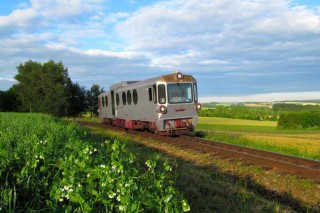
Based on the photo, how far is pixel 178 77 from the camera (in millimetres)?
18234

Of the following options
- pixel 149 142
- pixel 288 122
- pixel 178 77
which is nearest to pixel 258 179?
pixel 149 142

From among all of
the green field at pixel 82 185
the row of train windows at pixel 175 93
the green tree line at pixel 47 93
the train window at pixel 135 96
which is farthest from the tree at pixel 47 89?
the green field at pixel 82 185

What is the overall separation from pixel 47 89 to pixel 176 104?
46873 millimetres

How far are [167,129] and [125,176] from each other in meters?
14.5

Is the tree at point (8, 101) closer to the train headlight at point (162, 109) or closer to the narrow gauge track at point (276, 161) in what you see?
the train headlight at point (162, 109)

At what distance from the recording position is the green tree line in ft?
191

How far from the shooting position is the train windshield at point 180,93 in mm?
18156

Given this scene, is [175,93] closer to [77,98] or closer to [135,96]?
[135,96]

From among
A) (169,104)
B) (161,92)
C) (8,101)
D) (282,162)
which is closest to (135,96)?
(161,92)

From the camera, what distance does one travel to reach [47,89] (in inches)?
2397

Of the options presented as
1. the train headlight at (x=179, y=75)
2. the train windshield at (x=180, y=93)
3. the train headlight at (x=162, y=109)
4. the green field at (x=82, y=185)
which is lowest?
the green field at (x=82, y=185)

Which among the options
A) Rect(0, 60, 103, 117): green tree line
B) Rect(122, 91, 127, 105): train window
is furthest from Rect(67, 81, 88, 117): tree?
Rect(122, 91, 127, 105): train window

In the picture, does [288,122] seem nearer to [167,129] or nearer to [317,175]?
[167,129]

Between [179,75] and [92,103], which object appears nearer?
[179,75]
